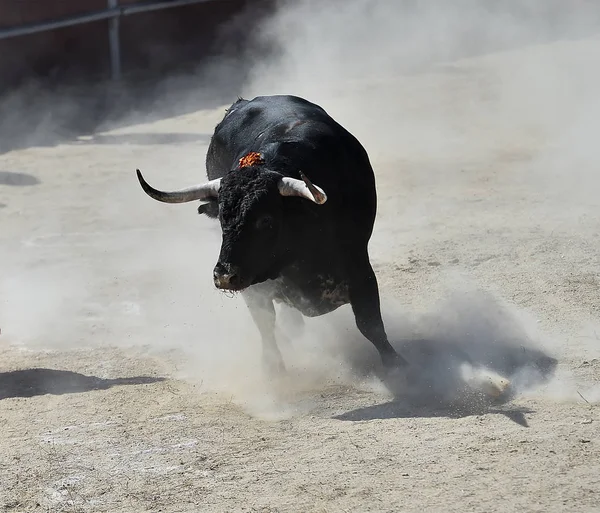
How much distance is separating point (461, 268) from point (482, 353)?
4.81 ft

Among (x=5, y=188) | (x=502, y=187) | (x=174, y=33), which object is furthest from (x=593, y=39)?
(x=5, y=188)

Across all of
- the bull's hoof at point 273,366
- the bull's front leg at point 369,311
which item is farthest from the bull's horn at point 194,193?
the bull's hoof at point 273,366

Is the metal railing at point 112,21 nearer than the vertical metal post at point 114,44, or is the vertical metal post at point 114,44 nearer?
the metal railing at point 112,21

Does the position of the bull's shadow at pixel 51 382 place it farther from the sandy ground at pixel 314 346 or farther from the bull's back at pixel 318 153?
the bull's back at pixel 318 153

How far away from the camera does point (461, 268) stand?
7.26m

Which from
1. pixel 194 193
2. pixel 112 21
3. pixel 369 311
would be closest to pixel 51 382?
pixel 194 193

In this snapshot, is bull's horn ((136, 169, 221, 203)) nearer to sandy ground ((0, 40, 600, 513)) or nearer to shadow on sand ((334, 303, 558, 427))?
sandy ground ((0, 40, 600, 513))

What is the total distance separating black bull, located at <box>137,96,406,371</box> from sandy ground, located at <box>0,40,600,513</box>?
16.2 inches

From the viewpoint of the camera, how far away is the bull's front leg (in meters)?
5.64

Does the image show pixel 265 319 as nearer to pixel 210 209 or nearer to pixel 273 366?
pixel 273 366

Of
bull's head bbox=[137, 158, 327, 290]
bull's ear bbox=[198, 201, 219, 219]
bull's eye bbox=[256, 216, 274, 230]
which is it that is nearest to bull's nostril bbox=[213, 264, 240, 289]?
bull's head bbox=[137, 158, 327, 290]

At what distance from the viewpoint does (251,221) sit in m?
5.11

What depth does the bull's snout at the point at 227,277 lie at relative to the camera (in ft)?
16.4

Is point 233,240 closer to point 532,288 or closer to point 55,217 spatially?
point 532,288
